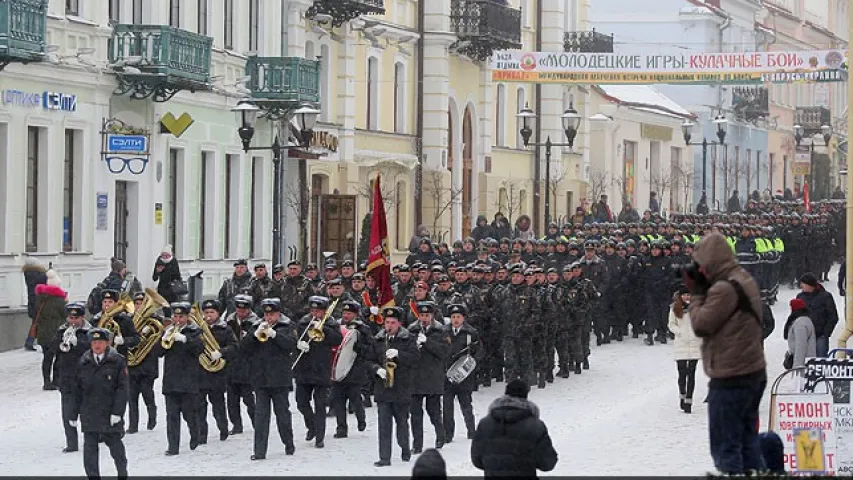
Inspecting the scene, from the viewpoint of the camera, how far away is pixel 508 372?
27.7 meters

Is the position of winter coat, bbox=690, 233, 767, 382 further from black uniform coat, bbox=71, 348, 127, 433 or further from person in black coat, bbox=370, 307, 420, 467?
person in black coat, bbox=370, 307, 420, 467

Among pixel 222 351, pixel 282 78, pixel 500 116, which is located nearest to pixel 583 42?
pixel 500 116

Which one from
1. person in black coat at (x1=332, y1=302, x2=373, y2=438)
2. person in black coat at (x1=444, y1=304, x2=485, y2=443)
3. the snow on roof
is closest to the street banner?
the snow on roof

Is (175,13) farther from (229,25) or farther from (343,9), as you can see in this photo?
(343,9)

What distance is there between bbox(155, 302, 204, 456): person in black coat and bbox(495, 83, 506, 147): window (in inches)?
1428

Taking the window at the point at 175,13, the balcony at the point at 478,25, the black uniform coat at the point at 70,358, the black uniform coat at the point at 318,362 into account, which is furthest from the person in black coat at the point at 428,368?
the balcony at the point at 478,25

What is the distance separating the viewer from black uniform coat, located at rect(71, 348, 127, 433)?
18.7 m

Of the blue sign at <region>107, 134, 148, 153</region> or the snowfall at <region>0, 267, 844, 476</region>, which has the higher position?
the blue sign at <region>107, 134, 148, 153</region>

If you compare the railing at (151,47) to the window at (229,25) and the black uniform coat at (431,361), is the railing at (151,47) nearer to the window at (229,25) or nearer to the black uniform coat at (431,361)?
the window at (229,25)

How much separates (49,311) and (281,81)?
15.0 m

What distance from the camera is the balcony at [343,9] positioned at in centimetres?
4456

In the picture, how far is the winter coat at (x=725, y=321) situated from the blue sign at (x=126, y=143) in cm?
2314

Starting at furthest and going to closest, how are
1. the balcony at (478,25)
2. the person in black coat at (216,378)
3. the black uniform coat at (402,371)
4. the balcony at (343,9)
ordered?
the balcony at (478,25) < the balcony at (343,9) < the person in black coat at (216,378) < the black uniform coat at (402,371)

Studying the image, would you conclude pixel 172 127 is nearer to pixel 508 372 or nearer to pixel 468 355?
pixel 508 372
